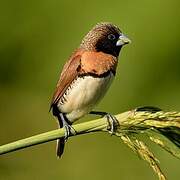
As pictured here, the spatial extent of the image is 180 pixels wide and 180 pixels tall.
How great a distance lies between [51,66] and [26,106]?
0.25m

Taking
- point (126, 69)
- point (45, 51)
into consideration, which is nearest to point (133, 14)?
point (126, 69)

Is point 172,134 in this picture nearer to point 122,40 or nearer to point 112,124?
point 112,124

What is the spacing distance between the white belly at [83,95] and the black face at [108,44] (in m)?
0.16

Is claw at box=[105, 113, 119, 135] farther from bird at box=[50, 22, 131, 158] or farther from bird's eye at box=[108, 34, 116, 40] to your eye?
bird's eye at box=[108, 34, 116, 40]

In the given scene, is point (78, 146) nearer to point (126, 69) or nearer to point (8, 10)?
point (126, 69)

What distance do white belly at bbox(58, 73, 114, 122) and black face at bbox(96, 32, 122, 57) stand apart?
0.53 ft

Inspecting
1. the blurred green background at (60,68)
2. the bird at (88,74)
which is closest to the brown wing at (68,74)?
the bird at (88,74)

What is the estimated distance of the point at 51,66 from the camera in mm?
3783

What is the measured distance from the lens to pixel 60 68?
3713mm

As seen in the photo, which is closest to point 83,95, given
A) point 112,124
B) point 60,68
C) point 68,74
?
point 68,74

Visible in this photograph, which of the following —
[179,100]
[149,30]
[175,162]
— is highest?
[149,30]

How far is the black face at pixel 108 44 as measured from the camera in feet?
7.97

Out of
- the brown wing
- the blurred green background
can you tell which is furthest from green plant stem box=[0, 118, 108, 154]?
the blurred green background

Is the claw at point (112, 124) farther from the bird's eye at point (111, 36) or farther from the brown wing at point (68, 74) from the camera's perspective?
the bird's eye at point (111, 36)
